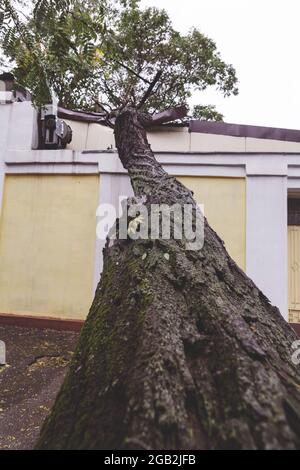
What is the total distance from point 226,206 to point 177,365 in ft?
13.2

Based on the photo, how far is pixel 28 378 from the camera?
3.51m

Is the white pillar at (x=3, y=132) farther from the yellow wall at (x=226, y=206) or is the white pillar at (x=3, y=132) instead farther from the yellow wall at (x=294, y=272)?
the yellow wall at (x=294, y=272)

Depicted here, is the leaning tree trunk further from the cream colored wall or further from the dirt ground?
the cream colored wall

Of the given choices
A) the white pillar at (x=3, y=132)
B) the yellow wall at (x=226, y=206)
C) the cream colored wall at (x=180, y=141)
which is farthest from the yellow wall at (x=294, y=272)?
the white pillar at (x=3, y=132)

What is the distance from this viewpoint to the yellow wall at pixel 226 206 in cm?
500

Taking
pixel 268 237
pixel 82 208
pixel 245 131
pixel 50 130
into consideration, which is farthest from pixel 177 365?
pixel 245 131

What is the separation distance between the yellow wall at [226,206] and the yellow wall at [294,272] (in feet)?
3.40

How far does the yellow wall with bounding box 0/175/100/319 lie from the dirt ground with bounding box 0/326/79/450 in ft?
1.38

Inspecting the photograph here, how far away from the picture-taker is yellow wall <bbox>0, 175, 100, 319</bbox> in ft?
16.5

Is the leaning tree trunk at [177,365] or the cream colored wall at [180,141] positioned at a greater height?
the cream colored wall at [180,141]

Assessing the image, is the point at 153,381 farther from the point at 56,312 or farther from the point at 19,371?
the point at 56,312

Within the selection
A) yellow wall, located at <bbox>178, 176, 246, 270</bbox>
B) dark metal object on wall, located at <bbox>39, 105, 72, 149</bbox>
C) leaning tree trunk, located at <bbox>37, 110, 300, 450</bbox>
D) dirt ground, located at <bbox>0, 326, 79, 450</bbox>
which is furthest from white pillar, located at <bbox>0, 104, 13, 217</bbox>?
leaning tree trunk, located at <bbox>37, 110, 300, 450</bbox>

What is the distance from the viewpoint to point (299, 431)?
1.05 m
